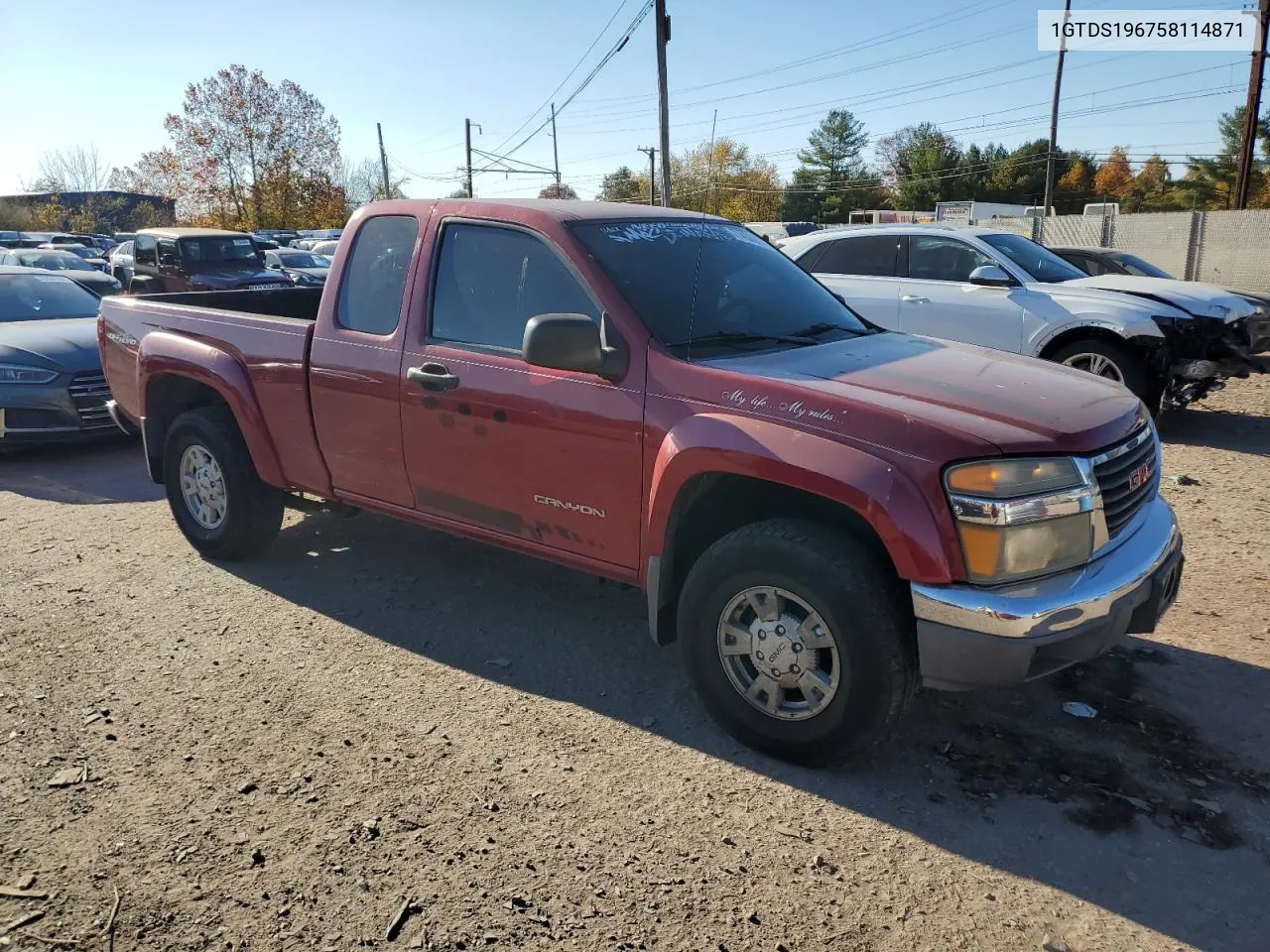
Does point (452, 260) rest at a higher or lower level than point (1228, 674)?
higher

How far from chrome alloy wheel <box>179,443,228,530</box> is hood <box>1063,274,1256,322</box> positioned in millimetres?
7320

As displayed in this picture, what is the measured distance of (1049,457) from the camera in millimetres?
2963

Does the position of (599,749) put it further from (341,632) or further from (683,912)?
(341,632)

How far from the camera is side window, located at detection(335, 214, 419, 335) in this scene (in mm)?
4359

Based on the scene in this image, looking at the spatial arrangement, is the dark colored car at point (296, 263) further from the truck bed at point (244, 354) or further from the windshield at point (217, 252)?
the truck bed at point (244, 354)

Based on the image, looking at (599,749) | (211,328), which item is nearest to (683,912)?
(599,749)

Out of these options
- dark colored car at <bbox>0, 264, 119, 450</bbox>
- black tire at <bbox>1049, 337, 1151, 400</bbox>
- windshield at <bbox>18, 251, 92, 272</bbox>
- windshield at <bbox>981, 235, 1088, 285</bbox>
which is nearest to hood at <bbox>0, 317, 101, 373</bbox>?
dark colored car at <bbox>0, 264, 119, 450</bbox>

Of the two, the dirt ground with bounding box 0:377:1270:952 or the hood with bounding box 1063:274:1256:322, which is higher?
the hood with bounding box 1063:274:1256:322

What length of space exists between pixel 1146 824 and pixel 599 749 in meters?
1.84

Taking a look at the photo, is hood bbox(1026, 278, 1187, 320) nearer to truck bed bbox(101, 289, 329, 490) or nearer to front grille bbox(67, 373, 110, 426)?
truck bed bbox(101, 289, 329, 490)

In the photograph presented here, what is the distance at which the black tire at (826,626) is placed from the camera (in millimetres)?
3002

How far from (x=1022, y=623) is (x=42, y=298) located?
10.2 metres

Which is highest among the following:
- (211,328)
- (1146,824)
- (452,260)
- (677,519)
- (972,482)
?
(452,260)

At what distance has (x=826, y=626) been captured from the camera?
122 inches
